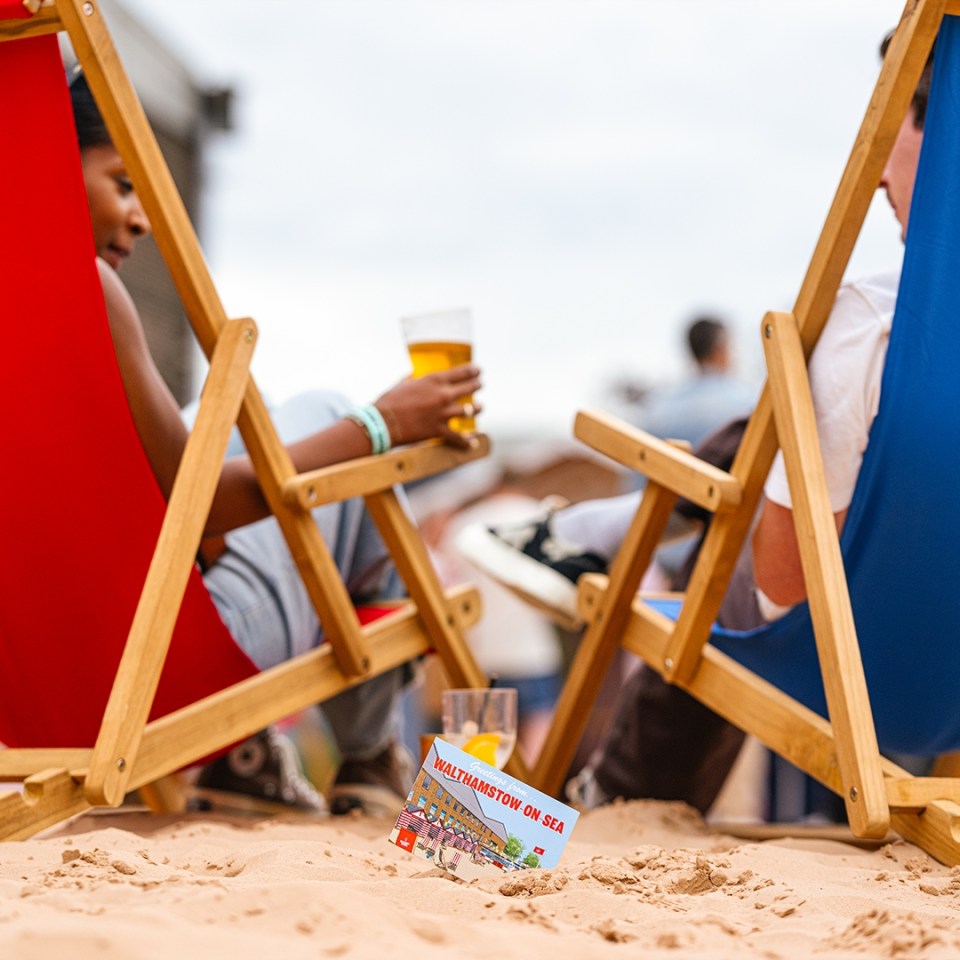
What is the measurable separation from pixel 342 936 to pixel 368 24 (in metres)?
11.5

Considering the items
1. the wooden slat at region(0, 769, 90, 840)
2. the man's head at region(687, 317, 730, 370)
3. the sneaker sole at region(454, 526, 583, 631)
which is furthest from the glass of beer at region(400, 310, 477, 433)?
the man's head at region(687, 317, 730, 370)

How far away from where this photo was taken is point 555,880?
123 centimetres

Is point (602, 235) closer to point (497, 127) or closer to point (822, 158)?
point (497, 127)

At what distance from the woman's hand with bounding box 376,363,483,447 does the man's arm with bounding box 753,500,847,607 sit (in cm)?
57

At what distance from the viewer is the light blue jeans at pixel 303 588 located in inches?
79.7

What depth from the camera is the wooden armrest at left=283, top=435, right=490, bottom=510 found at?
1.82m

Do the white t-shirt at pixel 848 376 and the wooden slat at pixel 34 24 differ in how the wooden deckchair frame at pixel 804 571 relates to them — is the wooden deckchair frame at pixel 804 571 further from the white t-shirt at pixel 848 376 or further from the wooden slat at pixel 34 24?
the wooden slat at pixel 34 24

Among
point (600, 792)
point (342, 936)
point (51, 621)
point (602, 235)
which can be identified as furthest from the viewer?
point (602, 235)

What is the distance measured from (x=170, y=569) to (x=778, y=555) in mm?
890

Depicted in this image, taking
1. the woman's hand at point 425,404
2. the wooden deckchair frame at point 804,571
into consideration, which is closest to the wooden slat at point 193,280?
the woman's hand at point 425,404

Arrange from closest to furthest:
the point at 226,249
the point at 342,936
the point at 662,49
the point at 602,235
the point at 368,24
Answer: the point at 342,936 < the point at 226,249 < the point at 368,24 < the point at 662,49 < the point at 602,235

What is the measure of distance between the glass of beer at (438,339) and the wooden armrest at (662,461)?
9.6 inches

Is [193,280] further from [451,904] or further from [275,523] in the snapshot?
[451,904]

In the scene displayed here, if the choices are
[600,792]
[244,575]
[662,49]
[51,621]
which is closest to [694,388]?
[600,792]
